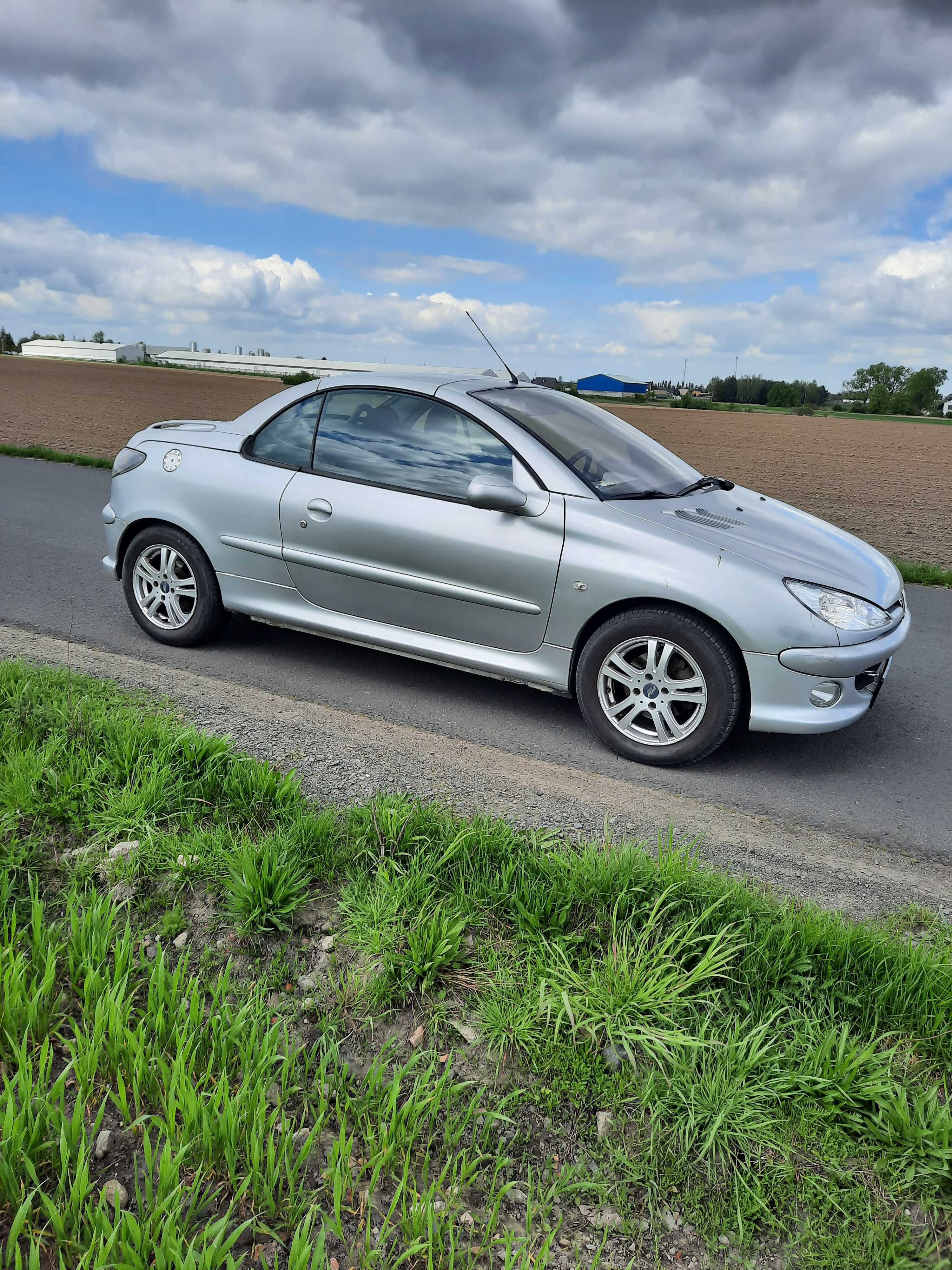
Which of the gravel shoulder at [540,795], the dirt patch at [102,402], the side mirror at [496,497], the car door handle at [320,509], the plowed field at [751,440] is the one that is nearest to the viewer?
the gravel shoulder at [540,795]

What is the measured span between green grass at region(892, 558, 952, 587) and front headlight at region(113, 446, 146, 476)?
21.4ft

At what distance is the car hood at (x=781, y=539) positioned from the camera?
4.16 metres

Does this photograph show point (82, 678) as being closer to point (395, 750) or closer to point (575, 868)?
point (395, 750)

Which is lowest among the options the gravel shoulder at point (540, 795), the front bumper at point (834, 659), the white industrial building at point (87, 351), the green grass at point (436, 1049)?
the green grass at point (436, 1049)

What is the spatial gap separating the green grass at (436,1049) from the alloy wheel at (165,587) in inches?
89.3

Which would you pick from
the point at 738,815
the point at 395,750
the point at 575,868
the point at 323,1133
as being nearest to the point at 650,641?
the point at 738,815

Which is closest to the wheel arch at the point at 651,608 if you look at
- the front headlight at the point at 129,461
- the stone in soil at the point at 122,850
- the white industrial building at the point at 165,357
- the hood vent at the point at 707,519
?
the hood vent at the point at 707,519

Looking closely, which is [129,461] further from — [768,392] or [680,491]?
[768,392]

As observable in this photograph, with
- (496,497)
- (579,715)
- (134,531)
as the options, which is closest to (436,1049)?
(496,497)

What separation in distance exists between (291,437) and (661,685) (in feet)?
7.92

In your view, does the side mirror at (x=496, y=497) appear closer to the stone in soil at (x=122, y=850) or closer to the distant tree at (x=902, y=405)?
the stone in soil at (x=122, y=850)

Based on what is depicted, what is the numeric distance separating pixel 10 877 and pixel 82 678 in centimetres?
177

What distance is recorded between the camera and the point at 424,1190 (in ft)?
6.26

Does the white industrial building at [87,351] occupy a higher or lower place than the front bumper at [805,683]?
higher
